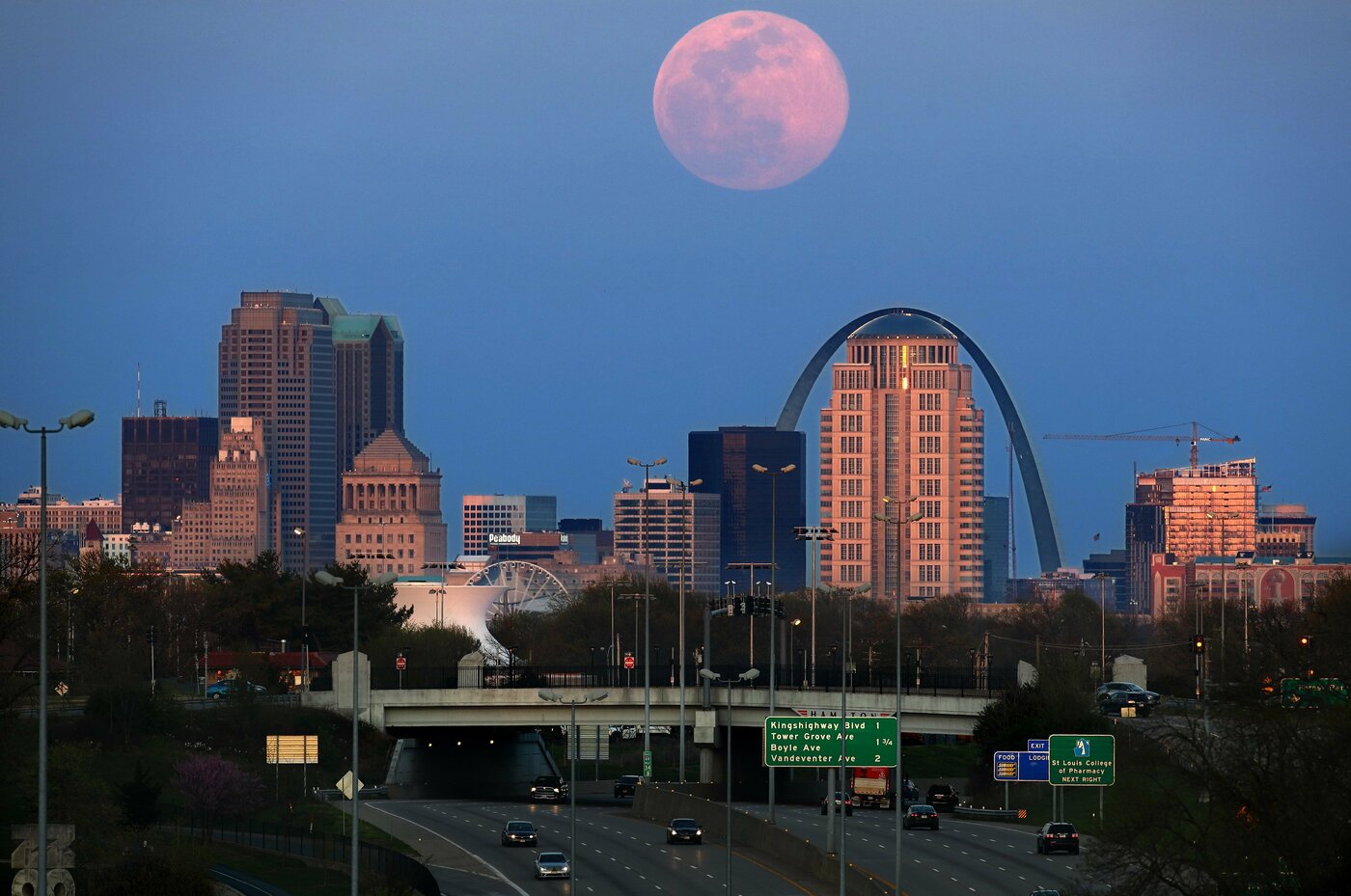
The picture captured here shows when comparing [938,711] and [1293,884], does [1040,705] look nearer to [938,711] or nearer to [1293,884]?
[938,711]

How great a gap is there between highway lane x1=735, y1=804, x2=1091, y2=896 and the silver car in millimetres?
10330

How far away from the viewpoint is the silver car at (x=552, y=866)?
8344 cm

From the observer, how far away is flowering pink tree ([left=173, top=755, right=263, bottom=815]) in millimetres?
108062

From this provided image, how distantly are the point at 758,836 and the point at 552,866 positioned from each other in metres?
12.3

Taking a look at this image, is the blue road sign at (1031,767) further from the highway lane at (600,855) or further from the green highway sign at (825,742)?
the green highway sign at (825,742)

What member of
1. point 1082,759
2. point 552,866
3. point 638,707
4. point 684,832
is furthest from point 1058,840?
point 638,707

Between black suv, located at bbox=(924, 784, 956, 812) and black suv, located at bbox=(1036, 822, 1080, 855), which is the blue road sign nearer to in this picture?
black suv, located at bbox=(1036, 822, 1080, 855)

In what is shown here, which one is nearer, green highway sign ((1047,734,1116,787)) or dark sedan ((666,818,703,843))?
green highway sign ((1047,734,1116,787))

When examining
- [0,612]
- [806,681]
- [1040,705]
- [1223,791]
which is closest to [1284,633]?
[1040,705]

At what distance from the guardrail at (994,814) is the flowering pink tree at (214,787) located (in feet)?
114

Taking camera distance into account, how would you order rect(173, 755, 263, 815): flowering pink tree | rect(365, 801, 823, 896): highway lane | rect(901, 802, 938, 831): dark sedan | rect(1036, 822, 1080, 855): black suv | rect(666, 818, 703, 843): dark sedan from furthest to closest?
rect(173, 755, 263, 815): flowering pink tree → rect(901, 802, 938, 831): dark sedan → rect(666, 818, 703, 843): dark sedan → rect(1036, 822, 1080, 855): black suv → rect(365, 801, 823, 896): highway lane

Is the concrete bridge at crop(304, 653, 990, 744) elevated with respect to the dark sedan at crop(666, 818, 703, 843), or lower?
elevated

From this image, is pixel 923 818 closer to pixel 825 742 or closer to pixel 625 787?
pixel 825 742

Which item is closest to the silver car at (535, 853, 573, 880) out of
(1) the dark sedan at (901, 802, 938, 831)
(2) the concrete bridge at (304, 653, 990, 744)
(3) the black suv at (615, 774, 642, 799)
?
(1) the dark sedan at (901, 802, 938, 831)
